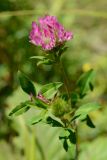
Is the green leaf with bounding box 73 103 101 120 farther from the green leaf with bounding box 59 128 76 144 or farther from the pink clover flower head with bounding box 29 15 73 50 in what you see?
the pink clover flower head with bounding box 29 15 73 50

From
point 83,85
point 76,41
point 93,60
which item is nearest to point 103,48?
point 93,60

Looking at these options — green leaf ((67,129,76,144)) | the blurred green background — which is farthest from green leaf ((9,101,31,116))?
the blurred green background

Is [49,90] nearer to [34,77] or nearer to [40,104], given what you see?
[40,104]

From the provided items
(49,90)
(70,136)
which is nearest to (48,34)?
(49,90)

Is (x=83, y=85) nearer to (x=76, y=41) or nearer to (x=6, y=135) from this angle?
(x=6, y=135)

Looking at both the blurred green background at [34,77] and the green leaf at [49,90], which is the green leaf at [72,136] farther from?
the blurred green background at [34,77]
